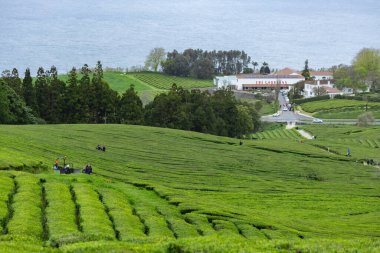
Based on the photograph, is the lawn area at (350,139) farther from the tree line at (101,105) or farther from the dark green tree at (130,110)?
the dark green tree at (130,110)

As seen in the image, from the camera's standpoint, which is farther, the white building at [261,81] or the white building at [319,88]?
the white building at [261,81]

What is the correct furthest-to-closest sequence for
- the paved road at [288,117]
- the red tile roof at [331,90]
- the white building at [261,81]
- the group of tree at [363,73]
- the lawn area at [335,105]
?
the white building at [261,81] < the group of tree at [363,73] < the red tile roof at [331,90] < the lawn area at [335,105] < the paved road at [288,117]

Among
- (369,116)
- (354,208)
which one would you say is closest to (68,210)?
(354,208)

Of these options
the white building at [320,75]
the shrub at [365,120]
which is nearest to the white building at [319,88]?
the white building at [320,75]

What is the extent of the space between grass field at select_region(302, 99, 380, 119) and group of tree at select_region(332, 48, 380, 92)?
748 inches

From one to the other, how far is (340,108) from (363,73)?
1340 inches

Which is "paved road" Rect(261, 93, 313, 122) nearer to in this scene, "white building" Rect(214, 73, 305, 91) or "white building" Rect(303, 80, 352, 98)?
"white building" Rect(303, 80, 352, 98)

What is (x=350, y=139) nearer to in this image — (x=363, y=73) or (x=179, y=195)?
(x=179, y=195)

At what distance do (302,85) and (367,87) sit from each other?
16.6 meters

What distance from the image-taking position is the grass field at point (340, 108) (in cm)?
13738

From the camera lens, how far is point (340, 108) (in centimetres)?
14375

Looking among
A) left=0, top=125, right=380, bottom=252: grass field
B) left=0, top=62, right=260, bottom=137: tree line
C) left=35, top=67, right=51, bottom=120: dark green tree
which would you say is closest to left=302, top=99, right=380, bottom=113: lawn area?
left=0, top=62, right=260, bottom=137: tree line

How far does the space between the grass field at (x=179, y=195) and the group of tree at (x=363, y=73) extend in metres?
94.7

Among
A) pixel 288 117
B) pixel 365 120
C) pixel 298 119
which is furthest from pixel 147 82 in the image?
pixel 365 120
